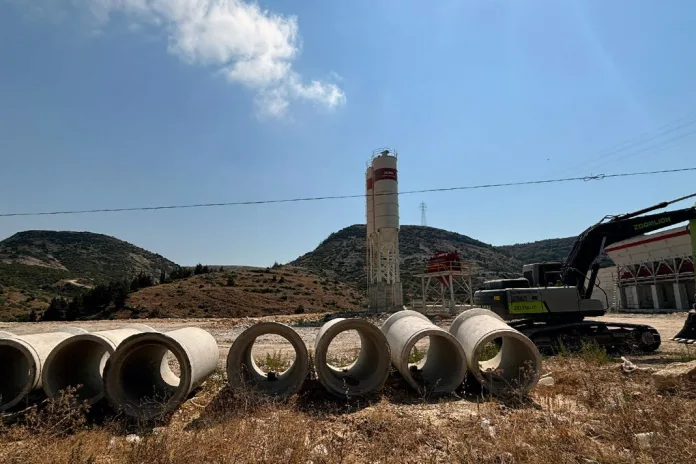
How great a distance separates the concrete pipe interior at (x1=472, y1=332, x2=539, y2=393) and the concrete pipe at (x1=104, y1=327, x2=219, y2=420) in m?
4.83

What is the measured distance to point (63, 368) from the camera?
27.3 ft

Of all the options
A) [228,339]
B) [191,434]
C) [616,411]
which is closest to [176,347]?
[191,434]

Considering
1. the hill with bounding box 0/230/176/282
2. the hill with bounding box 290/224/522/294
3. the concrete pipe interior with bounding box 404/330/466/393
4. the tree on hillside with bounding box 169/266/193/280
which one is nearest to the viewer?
the concrete pipe interior with bounding box 404/330/466/393

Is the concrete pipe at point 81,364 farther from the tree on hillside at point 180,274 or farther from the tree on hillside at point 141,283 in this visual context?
the tree on hillside at point 180,274

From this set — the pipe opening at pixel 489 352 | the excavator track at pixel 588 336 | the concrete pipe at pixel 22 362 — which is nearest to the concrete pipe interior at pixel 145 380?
the concrete pipe at pixel 22 362

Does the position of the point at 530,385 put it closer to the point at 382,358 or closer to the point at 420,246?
the point at 382,358

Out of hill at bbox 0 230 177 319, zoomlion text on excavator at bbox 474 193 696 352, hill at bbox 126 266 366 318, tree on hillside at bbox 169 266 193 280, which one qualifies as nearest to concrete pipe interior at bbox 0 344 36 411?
zoomlion text on excavator at bbox 474 193 696 352

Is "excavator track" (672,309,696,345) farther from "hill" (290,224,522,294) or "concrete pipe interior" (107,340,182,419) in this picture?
"hill" (290,224,522,294)

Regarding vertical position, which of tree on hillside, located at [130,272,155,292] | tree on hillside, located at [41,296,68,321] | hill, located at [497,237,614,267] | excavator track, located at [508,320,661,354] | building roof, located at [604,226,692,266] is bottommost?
excavator track, located at [508,320,661,354]

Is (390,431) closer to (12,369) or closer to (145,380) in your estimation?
(145,380)

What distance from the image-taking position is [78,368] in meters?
8.81

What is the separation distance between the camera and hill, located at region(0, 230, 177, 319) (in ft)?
174

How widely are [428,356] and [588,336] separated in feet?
20.0

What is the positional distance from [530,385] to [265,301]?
38.9 m
